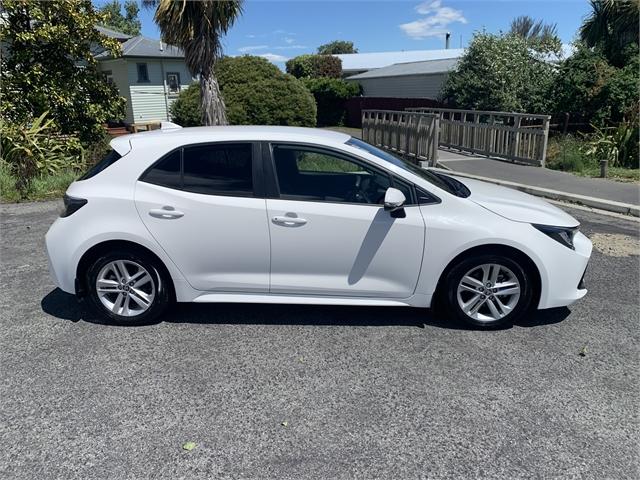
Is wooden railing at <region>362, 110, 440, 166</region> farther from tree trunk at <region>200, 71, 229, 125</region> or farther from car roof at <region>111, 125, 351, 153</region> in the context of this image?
car roof at <region>111, 125, 351, 153</region>

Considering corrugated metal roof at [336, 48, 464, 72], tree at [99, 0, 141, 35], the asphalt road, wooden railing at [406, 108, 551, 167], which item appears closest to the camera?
the asphalt road

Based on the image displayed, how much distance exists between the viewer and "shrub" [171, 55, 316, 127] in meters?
15.7

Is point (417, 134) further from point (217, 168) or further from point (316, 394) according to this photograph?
point (316, 394)

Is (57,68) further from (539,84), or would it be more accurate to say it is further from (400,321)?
(539,84)

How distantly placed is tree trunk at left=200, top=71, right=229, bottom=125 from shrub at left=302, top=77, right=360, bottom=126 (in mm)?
21800

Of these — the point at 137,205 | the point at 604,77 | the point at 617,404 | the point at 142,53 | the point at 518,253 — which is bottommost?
the point at 617,404

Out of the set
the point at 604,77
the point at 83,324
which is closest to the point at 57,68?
the point at 83,324

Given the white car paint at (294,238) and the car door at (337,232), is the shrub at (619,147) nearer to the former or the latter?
the white car paint at (294,238)

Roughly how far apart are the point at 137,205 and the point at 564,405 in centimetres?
331

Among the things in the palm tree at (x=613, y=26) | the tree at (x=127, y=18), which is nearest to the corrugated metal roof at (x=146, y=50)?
the palm tree at (x=613, y=26)

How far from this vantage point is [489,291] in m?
4.09

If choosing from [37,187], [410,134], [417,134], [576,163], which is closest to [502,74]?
[410,134]

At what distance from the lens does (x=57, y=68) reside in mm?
11477

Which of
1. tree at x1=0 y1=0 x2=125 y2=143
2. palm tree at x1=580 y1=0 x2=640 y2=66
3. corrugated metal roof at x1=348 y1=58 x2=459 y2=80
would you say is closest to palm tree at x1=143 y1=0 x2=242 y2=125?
tree at x1=0 y1=0 x2=125 y2=143
